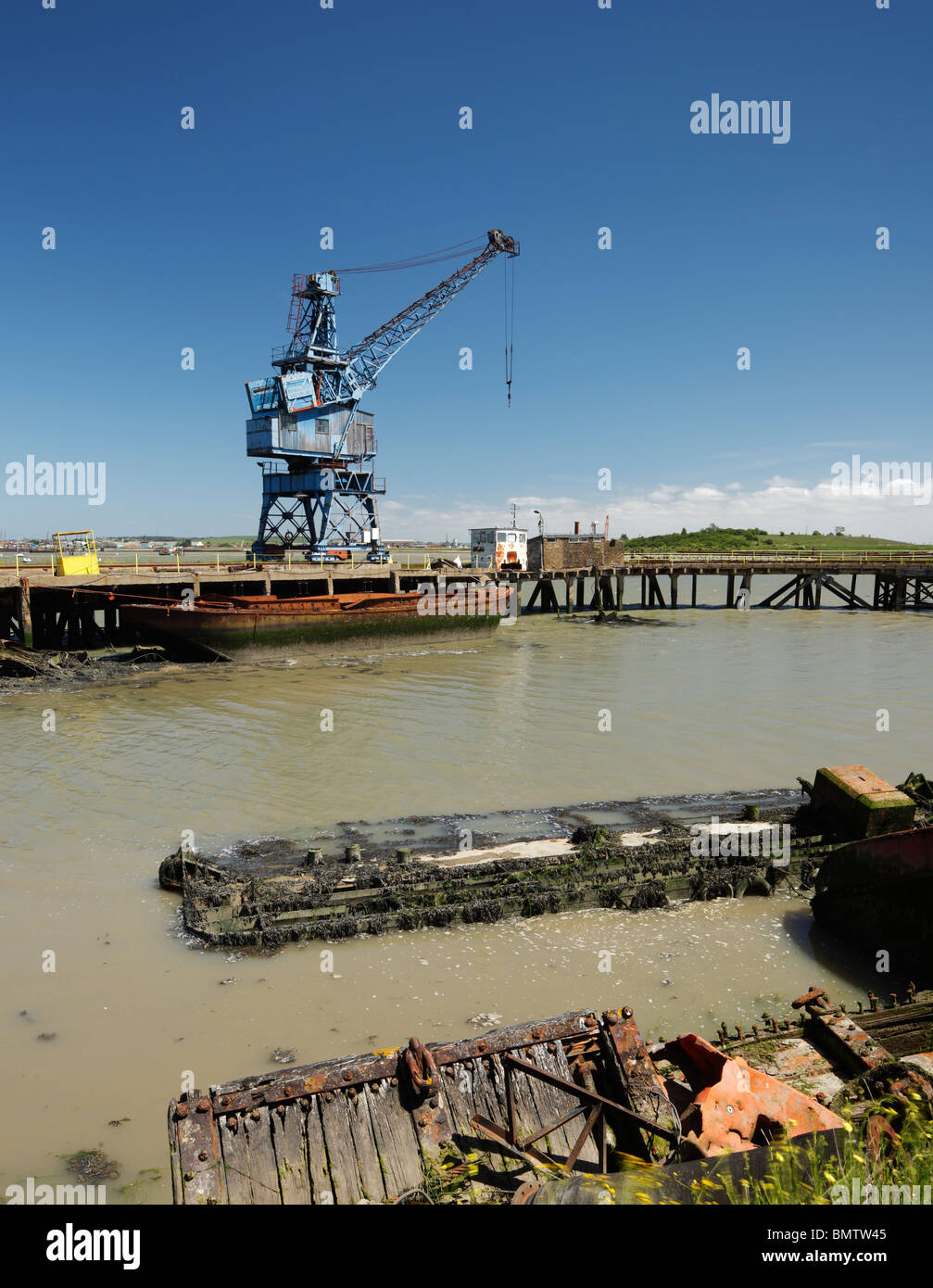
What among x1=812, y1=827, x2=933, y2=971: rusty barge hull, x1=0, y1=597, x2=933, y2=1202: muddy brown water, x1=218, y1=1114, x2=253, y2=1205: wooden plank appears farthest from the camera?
x1=812, y1=827, x2=933, y2=971: rusty barge hull

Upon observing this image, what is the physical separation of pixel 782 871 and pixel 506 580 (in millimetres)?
42133

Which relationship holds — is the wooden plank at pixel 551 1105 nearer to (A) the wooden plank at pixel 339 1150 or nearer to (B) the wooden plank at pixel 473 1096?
(B) the wooden plank at pixel 473 1096

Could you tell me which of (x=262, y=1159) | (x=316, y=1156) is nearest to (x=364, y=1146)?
(x=316, y=1156)

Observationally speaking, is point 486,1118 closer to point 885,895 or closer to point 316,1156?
point 316,1156

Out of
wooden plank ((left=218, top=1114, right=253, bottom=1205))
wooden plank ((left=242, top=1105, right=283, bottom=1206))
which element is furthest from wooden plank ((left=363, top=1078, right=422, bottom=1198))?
wooden plank ((left=218, top=1114, right=253, bottom=1205))

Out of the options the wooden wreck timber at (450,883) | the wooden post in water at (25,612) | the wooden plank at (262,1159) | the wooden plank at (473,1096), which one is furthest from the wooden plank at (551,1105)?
the wooden post in water at (25,612)

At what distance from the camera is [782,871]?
10.2m

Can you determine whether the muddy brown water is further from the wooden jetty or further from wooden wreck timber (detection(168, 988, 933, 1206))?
the wooden jetty

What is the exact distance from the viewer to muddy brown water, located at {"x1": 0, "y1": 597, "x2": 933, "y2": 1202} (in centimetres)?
695

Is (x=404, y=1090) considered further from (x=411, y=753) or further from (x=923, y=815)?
(x=411, y=753)

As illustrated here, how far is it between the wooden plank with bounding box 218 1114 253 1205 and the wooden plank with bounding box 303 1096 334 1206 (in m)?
0.32

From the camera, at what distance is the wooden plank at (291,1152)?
13.0 feet

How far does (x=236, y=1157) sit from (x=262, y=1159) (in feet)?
0.46

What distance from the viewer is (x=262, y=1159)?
13.2ft
